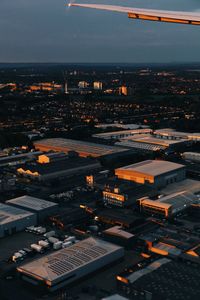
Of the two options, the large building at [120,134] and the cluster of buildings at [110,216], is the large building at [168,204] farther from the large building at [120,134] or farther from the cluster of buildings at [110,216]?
the large building at [120,134]

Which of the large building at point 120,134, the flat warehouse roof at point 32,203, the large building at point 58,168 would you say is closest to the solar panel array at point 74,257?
the flat warehouse roof at point 32,203

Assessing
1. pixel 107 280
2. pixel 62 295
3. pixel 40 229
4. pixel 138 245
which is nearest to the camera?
pixel 62 295

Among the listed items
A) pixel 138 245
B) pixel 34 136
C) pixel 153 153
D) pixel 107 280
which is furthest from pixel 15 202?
pixel 34 136

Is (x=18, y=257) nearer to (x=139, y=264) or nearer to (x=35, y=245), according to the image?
(x=35, y=245)

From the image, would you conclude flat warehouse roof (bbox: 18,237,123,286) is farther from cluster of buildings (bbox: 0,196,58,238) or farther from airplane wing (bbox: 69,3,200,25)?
airplane wing (bbox: 69,3,200,25)

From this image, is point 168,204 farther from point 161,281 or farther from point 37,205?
point 161,281

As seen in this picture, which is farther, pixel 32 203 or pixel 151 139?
pixel 151 139

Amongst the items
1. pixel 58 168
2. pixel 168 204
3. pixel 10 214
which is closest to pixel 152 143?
pixel 58 168
